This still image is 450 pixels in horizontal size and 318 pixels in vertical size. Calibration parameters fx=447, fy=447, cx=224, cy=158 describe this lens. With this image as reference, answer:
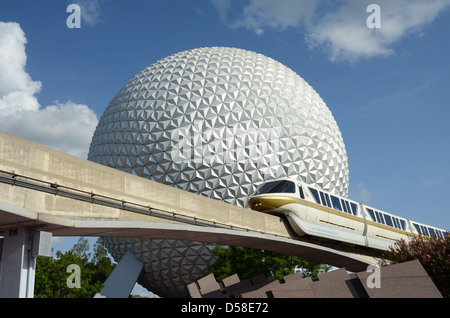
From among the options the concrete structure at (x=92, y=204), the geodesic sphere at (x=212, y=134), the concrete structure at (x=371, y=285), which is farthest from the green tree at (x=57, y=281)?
the concrete structure at (x=371, y=285)

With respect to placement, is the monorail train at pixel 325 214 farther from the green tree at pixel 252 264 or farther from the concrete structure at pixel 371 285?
the concrete structure at pixel 371 285

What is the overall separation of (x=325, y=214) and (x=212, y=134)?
9.91 m

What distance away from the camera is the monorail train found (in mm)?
25688

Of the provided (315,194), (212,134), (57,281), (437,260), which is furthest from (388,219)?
(57,281)

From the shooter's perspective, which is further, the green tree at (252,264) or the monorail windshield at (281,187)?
the green tree at (252,264)

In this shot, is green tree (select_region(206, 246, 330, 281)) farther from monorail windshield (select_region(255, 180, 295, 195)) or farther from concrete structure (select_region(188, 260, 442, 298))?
concrete structure (select_region(188, 260, 442, 298))

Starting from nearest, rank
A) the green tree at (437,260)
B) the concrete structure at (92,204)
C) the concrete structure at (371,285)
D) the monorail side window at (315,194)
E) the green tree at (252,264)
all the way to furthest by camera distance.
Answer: the concrete structure at (371,285), the concrete structure at (92,204), the green tree at (437,260), the monorail side window at (315,194), the green tree at (252,264)

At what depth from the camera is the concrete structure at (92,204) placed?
1264cm

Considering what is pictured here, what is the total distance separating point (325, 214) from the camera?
28.0m

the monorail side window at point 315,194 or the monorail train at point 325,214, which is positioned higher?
the monorail side window at point 315,194

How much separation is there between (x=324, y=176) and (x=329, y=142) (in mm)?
3474

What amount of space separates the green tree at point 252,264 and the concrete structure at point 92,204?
811cm
